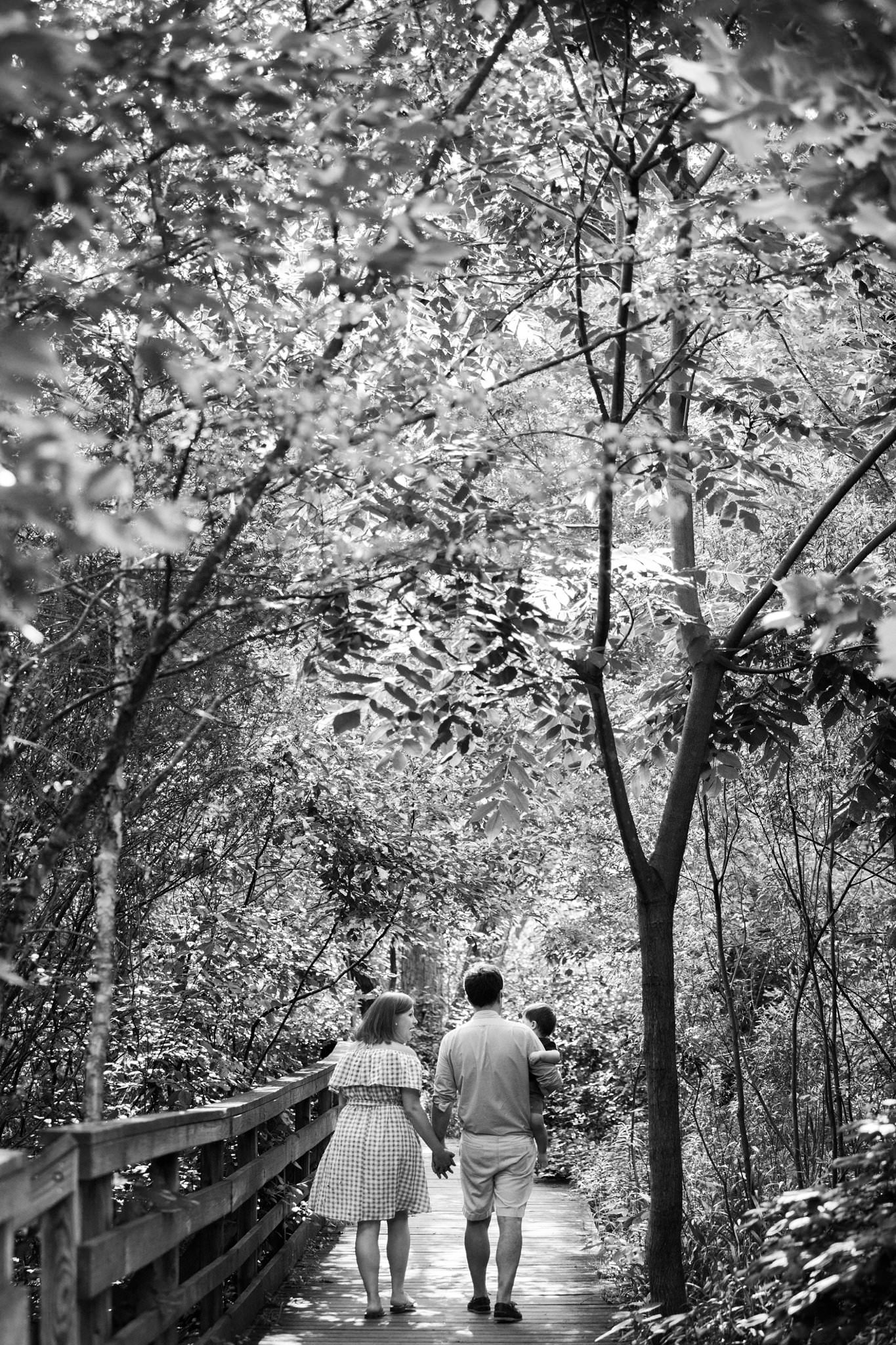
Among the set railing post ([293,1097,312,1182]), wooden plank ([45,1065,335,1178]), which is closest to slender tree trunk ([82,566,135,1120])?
wooden plank ([45,1065,335,1178])

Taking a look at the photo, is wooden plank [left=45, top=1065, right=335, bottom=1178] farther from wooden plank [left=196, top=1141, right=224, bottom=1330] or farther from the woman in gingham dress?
the woman in gingham dress

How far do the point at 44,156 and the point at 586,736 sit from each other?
420 cm

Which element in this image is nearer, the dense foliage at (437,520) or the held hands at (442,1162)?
the dense foliage at (437,520)

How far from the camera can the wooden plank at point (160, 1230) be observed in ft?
11.2

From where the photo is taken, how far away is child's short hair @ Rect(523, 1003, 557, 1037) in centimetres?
860

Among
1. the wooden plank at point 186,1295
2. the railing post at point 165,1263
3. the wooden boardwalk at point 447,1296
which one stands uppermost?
the railing post at point 165,1263

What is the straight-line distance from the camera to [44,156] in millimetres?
2311

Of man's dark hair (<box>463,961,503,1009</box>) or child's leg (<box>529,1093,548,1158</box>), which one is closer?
child's leg (<box>529,1093,548,1158</box>)

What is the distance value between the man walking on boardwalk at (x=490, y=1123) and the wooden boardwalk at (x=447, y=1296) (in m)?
0.24

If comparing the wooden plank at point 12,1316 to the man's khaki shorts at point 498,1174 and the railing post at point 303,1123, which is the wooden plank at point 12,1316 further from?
the railing post at point 303,1123

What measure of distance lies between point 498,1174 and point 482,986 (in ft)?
3.11

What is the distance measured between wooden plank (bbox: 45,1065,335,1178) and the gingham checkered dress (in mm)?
395

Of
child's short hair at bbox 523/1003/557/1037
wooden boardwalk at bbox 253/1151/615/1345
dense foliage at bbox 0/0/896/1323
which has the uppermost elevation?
dense foliage at bbox 0/0/896/1323

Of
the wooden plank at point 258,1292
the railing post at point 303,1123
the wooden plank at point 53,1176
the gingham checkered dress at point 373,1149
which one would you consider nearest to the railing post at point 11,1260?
the wooden plank at point 53,1176
